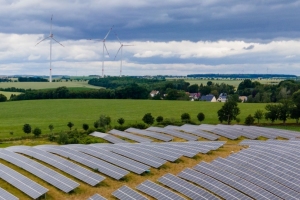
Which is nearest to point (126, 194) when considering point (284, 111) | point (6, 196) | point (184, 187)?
point (184, 187)

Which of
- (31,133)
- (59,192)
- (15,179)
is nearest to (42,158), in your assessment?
(15,179)

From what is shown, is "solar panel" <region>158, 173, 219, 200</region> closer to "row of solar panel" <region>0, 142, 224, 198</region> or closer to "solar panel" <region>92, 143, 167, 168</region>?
"row of solar panel" <region>0, 142, 224, 198</region>

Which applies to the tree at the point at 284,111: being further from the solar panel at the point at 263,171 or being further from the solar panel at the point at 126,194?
the solar panel at the point at 126,194

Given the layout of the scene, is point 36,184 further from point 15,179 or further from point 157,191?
point 157,191

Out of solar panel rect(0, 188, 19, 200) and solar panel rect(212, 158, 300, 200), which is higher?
solar panel rect(212, 158, 300, 200)

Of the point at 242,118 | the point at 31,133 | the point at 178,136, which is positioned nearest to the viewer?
the point at 178,136

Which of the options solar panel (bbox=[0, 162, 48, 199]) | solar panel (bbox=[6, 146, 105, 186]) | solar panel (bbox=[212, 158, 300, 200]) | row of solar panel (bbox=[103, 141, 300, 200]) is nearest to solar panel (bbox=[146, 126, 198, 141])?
row of solar panel (bbox=[103, 141, 300, 200])
